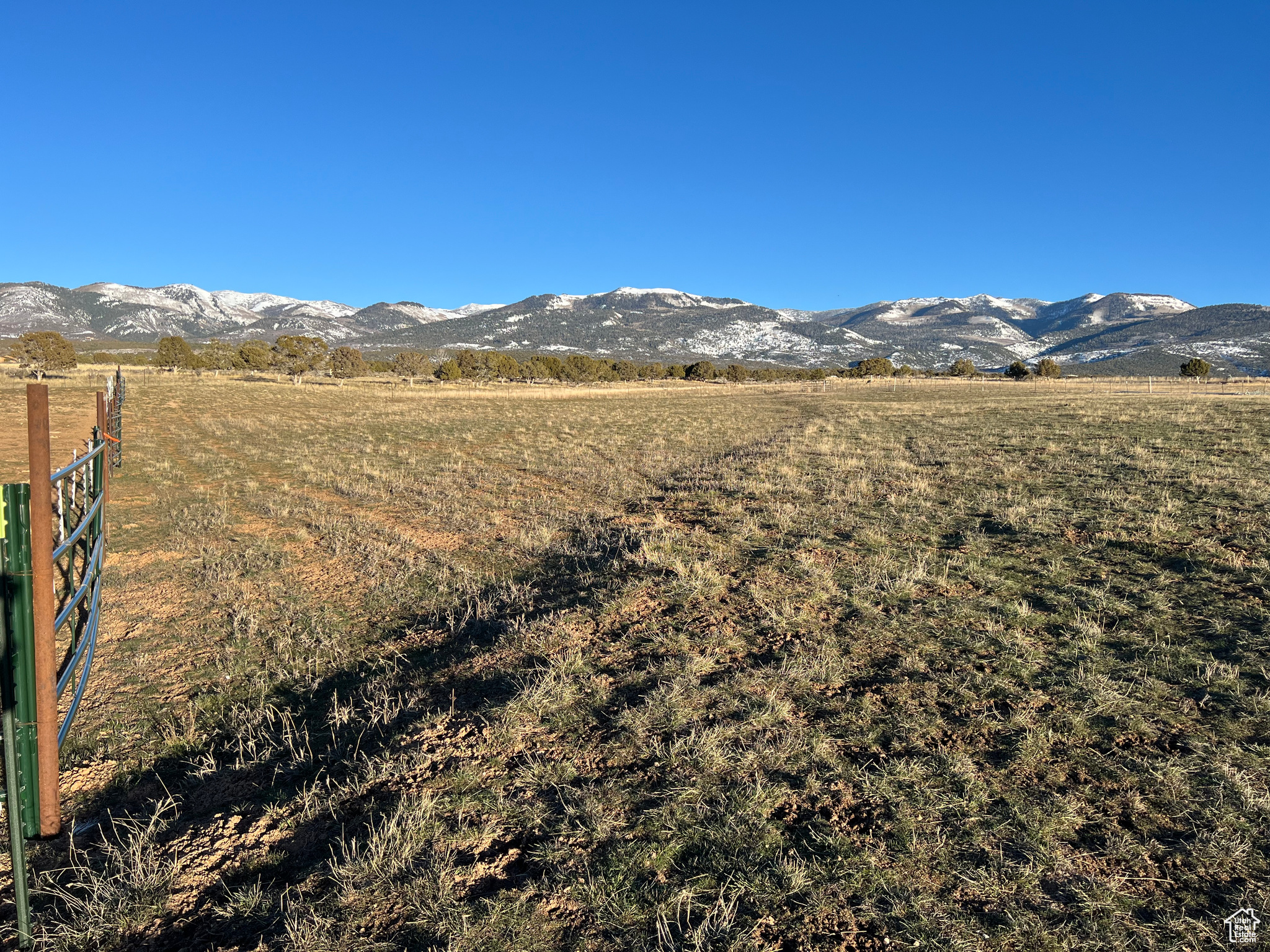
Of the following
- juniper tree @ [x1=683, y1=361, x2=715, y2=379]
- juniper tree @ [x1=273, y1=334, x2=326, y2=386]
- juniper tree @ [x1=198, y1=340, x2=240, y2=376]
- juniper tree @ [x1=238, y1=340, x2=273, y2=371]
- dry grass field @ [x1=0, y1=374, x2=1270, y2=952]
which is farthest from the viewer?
juniper tree @ [x1=683, y1=361, x2=715, y2=379]

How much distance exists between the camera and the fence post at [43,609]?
3.09 metres

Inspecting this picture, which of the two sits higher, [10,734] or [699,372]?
[699,372]

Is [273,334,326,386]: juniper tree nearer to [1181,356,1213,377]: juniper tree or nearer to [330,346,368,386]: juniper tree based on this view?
[330,346,368,386]: juniper tree

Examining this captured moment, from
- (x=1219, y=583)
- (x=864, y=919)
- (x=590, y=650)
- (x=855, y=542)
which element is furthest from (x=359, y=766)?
(x=1219, y=583)

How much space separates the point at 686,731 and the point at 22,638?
13.1 feet

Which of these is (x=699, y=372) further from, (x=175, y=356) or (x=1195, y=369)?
(x=175, y=356)

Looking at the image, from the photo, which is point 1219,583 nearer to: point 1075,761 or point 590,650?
point 1075,761

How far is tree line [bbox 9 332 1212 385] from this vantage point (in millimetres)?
70125
